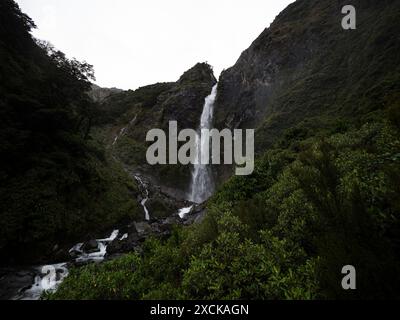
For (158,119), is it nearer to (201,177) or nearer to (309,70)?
(201,177)

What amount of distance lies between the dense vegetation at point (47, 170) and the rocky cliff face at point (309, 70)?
65.7 feet

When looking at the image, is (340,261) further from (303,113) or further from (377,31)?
(377,31)

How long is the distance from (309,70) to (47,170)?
1407 inches

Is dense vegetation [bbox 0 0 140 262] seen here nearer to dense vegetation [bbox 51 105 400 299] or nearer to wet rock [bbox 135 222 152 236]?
wet rock [bbox 135 222 152 236]

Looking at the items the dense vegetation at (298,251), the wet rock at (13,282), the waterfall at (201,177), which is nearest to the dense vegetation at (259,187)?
the dense vegetation at (298,251)

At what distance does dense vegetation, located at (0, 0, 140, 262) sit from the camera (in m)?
16.1

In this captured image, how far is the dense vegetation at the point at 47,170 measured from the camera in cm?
1611

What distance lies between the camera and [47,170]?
61.1 ft

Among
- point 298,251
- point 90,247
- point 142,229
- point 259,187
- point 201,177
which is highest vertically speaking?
point 201,177

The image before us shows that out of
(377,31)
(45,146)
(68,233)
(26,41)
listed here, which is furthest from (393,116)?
(26,41)

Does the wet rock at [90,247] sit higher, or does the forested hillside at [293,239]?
the forested hillside at [293,239]

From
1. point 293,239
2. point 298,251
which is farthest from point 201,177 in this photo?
point 298,251

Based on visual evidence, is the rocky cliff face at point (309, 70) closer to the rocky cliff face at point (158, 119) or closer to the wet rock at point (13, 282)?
the rocky cliff face at point (158, 119)

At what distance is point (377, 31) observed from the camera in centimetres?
2898
